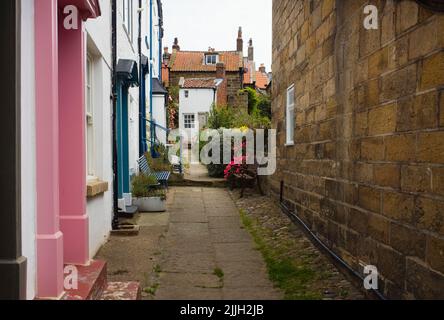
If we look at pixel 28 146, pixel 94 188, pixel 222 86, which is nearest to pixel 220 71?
pixel 222 86

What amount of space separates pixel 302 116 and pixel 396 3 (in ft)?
12.2

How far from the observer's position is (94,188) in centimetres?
551

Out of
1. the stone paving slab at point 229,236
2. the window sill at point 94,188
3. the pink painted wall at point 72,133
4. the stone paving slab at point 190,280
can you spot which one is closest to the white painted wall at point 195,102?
the stone paving slab at point 229,236

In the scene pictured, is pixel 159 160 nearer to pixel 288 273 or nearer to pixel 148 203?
pixel 148 203

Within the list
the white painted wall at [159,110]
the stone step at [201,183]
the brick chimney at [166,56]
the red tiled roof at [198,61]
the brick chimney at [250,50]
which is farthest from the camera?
the brick chimney at [250,50]

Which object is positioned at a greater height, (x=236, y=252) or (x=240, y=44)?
(x=240, y=44)

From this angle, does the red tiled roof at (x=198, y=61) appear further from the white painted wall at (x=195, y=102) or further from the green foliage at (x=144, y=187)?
the green foliage at (x=144, y=187)

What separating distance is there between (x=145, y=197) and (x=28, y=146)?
6.58 meters

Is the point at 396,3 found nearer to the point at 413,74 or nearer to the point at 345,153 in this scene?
the point at 413,74

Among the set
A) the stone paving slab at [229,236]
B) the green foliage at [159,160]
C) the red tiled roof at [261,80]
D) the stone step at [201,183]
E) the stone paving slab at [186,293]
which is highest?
the red tiled roof at [261,80]

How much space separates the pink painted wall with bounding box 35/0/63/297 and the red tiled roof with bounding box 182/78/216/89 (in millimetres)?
31431

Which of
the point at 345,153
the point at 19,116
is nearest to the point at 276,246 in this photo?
the point at 345,153

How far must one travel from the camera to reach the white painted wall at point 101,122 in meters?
5.77

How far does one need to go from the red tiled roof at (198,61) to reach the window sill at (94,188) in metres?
31.9
